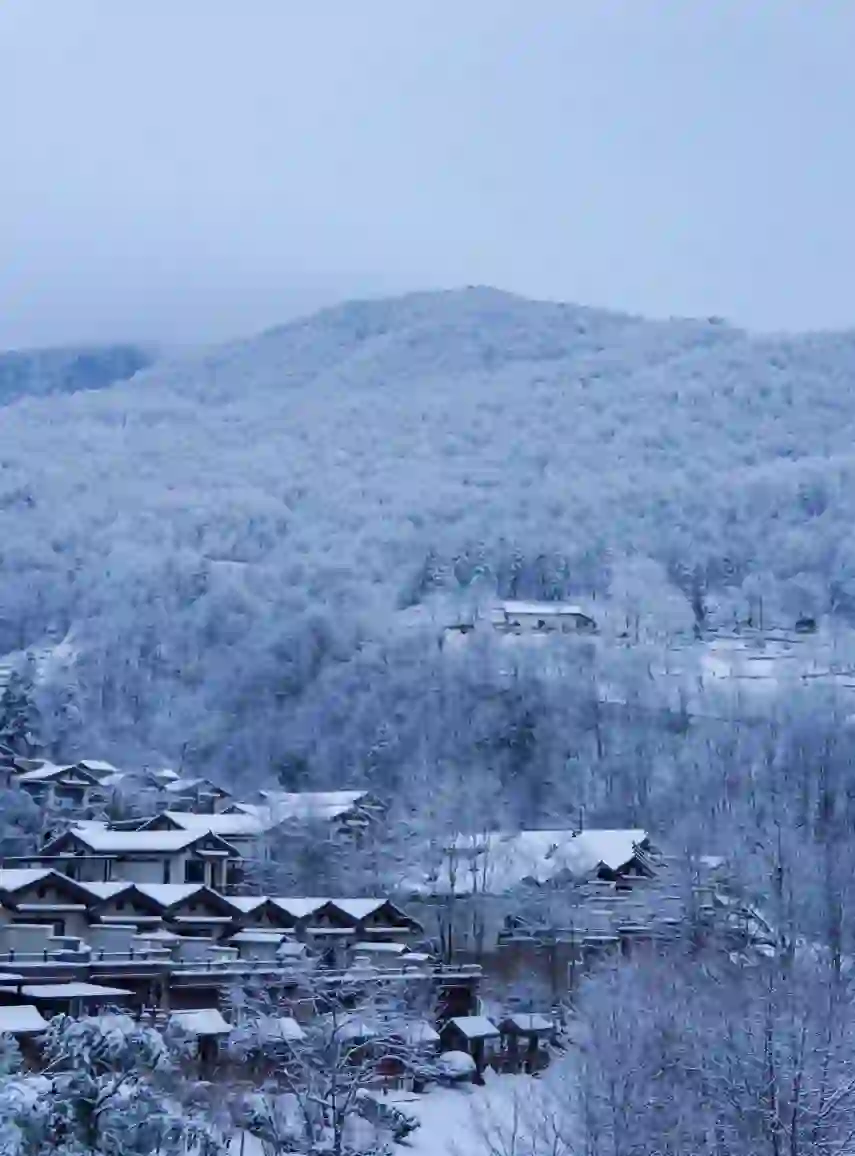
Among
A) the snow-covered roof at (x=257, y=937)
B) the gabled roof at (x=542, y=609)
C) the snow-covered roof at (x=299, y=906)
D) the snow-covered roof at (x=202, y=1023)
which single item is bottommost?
the snow-covered roof at (x=257, y=937)

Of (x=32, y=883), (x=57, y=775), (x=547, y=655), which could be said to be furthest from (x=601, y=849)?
(x=547, y=655)

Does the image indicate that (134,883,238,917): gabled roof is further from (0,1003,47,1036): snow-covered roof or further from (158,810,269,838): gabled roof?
(158,810,269,838): gabled roof

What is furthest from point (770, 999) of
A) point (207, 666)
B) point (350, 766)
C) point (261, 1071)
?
point (207, 666)

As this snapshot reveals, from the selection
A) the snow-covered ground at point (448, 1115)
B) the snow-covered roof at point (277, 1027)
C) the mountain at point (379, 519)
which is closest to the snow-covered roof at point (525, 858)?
the snow-covered ground at point (448, 1115)

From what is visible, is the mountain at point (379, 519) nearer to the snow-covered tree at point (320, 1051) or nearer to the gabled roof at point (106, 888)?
the gabled roof at point (106, 888)

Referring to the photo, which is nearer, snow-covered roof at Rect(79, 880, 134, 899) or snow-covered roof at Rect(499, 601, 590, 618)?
snow-covered roof at Rect(79, 880, 134, 899)

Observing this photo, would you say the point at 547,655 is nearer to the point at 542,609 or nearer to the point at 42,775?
the point at 542,609

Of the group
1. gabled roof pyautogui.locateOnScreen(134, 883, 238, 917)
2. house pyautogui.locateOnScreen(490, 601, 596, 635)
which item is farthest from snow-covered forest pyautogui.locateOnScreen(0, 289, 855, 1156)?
gabled roof pyautogui.locateOnScreen(134, 883, 238, 917)
